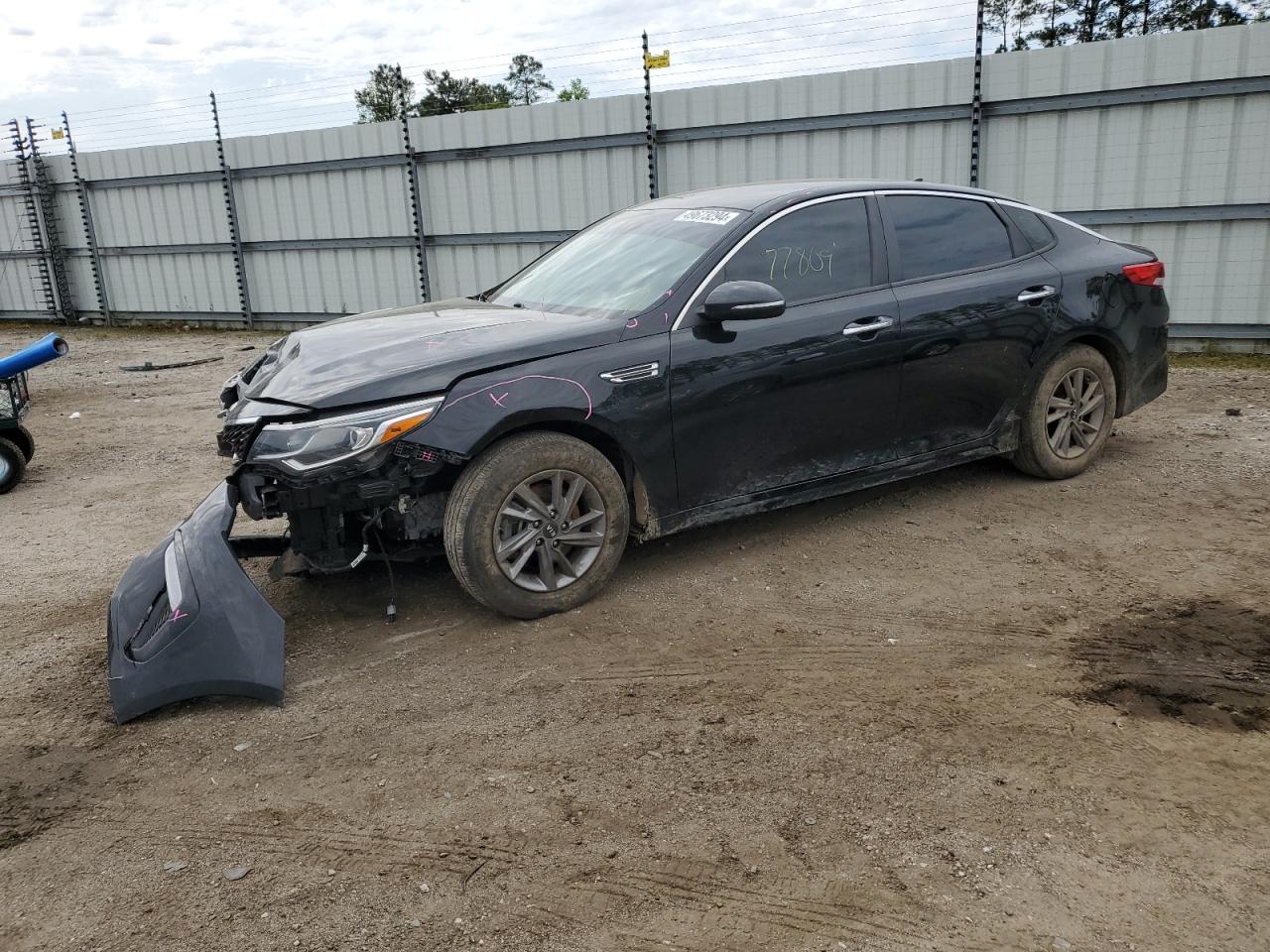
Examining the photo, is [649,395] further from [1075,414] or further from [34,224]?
[34,224]

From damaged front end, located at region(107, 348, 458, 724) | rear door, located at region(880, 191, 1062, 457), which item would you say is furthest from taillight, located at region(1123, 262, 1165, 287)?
damaged front end, located at region(107, 348, 458, 724)

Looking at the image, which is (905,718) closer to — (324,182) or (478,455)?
(478,455)

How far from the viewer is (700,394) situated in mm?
4488

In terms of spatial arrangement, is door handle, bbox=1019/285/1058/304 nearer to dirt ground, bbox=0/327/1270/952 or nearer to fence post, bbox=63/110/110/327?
dirt ground, bbox=0/327/1270/952

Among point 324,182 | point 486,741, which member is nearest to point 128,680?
point 486,741

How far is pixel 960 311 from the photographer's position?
16.9 ft

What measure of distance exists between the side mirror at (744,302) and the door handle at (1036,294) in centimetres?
169

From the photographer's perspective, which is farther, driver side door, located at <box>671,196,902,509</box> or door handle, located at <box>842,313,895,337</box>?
door handle, located at <box>842,313,895,337</box>

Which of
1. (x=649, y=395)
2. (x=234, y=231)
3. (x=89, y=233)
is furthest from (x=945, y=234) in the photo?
(x=89, y=233)

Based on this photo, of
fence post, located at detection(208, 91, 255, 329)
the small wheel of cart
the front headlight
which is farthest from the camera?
fence post, located at detection(208, 91, 255, 329)

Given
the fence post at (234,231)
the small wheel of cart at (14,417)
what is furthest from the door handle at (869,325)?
the fence post at (234,231)

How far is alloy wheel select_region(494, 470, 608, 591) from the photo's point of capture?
4.17 metres

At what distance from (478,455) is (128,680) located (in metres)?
1.49

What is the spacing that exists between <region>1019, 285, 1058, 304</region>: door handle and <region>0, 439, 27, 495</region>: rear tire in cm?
634
